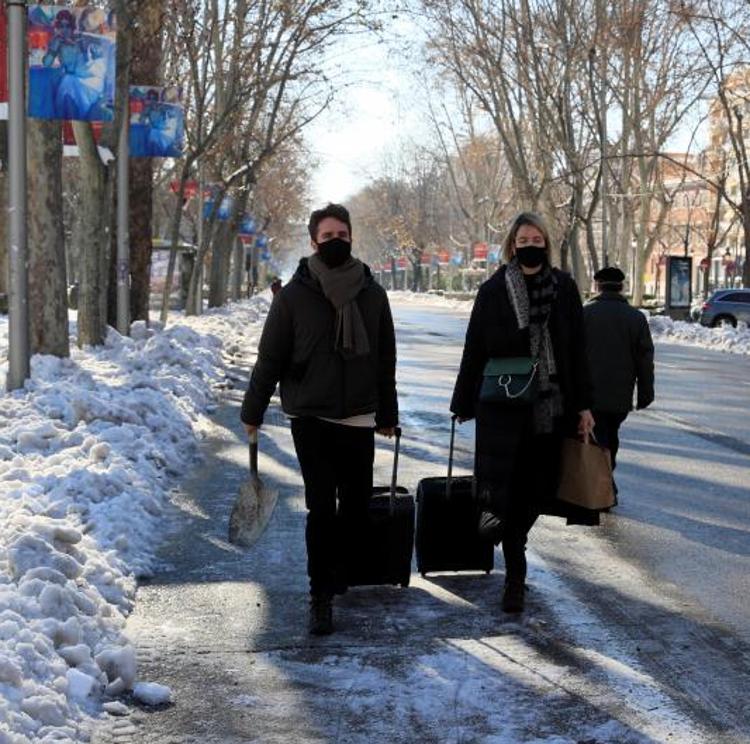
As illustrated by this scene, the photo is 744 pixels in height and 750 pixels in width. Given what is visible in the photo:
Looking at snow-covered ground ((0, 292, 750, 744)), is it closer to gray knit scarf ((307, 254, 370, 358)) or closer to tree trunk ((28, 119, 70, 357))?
tree trunk ((28, 119, 70, 357))

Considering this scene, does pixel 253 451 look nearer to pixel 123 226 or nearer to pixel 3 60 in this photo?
pixel 3 60

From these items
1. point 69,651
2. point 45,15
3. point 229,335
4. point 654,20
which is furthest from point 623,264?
point 69,651

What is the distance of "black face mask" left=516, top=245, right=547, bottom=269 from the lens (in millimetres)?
5648

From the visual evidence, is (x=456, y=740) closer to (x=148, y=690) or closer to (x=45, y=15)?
(x=148, y=690)

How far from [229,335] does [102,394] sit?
1844 centimetres

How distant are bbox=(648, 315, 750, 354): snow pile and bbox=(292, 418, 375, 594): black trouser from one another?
90.6 feet

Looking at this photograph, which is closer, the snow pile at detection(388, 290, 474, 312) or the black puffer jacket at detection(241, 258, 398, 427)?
the black puffer jacket at detection(241, 258, 398, 427)

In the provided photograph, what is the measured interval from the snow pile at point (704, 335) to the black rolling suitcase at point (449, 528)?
26668 mm

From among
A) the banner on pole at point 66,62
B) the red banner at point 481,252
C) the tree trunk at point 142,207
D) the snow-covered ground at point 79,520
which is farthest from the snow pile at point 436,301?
the snow-covered ground at point 79,520

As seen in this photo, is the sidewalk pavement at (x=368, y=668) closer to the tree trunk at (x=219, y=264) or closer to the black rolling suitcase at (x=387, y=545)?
the black rolling suitcase at (x=387, y=545)

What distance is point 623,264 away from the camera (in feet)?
173

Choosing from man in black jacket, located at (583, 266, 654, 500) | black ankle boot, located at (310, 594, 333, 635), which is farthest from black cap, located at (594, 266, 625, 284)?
black ankle boot, located at (310, 594, 333, 635)

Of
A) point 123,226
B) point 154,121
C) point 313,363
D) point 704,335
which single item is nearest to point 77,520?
point 313,363

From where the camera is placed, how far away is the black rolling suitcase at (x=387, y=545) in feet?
19.9
